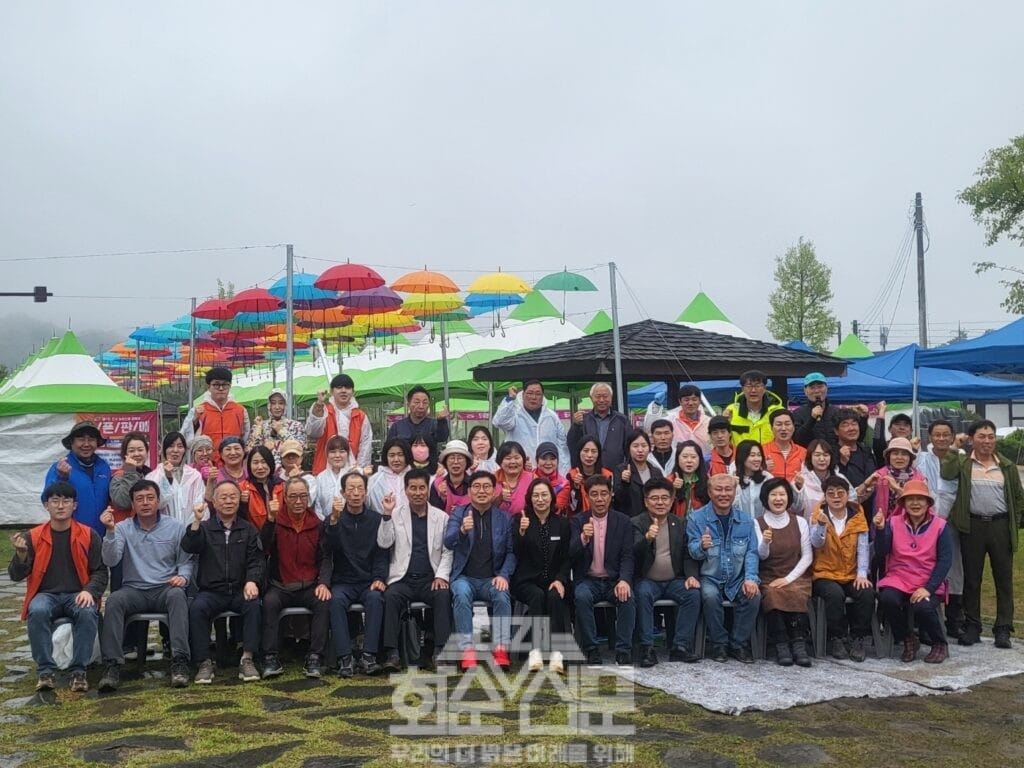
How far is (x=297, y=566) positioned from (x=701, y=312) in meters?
15.1

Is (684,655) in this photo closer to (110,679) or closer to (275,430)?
(110,679)

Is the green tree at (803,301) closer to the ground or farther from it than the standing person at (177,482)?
farther from it

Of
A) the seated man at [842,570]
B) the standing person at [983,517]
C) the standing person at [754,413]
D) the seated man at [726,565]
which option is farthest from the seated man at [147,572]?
the standing person at [983,517]

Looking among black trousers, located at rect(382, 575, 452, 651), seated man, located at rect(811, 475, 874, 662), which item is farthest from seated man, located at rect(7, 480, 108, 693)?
seated man, located at rect(811, 475, 874, 662)

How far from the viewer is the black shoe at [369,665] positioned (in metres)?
6.20

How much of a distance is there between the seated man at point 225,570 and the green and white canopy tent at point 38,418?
11.4 metres

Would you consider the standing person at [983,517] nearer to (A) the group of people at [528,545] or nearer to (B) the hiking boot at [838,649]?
(A) the group of people at [528,545]

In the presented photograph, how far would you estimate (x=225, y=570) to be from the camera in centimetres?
629

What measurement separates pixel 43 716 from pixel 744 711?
Result: 3745 mm

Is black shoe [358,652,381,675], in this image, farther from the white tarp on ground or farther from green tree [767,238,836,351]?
green tree [767,238,836,351]

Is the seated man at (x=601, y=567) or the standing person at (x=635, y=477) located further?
the standing person at (x=635, y=477)

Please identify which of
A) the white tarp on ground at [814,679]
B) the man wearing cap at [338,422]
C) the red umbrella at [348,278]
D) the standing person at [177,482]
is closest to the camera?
the white tarp on ground at [814,679]

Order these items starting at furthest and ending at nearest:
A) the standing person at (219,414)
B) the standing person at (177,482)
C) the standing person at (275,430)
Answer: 1. the standing person at (275,430)
2. the standing person at (219,414)
3. the standing person at (177,482)

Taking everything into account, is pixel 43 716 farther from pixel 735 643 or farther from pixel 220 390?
pixel 735 643
